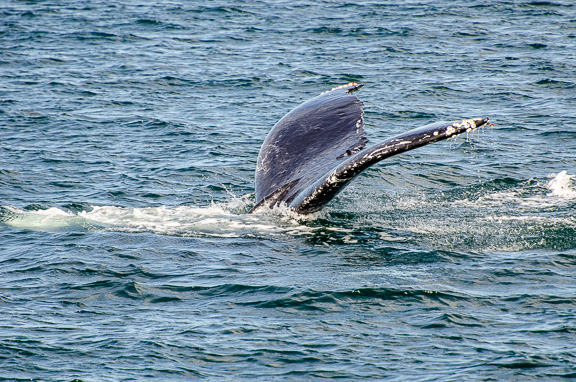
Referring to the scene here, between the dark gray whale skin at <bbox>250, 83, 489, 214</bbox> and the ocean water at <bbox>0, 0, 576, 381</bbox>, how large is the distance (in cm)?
37

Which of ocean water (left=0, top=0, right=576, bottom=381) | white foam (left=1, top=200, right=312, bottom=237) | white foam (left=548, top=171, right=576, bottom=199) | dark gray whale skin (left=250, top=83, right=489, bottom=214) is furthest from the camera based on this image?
white foam (left=548, top=171, right=576, bottom=199)

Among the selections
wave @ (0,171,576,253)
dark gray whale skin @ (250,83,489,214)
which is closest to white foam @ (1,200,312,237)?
wave @ (0,171,576,253)

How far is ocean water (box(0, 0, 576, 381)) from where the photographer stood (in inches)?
269

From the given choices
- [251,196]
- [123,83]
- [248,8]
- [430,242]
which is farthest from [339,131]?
[248,8]

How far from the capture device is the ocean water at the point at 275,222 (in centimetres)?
683

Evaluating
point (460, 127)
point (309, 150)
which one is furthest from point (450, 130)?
point (309, 150)

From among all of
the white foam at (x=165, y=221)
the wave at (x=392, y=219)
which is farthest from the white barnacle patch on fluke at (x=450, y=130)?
the white foam at (x=165, y=221)

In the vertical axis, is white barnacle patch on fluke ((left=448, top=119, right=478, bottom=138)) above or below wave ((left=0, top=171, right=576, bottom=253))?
above

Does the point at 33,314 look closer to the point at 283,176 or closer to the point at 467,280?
the point at 283,176

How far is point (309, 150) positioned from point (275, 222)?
916 millimetres

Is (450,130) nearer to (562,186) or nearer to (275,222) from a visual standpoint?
(275,222)

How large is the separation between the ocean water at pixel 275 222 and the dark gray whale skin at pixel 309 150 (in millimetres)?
→ 374

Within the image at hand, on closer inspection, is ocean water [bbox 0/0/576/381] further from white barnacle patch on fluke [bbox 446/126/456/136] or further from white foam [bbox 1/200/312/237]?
white barnacle patch on fluke [bbox 446/126/456/136]

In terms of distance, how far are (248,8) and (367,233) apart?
771 inches
